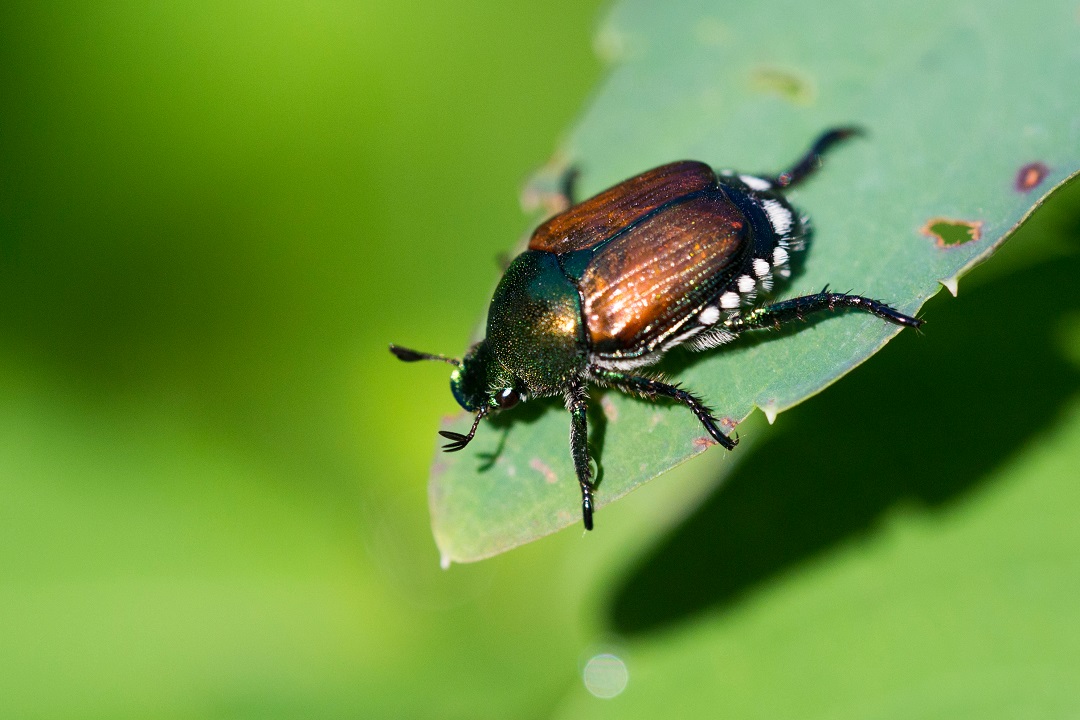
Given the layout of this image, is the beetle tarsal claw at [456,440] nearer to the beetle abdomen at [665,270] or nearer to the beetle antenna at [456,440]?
the beetle antenna at [456,440]

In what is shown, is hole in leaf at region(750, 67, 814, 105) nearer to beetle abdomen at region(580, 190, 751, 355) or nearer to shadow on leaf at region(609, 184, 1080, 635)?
beetle abdomen at region(580, 190, 751, 355)

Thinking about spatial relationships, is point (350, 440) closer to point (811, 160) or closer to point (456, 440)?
point (456, 440)

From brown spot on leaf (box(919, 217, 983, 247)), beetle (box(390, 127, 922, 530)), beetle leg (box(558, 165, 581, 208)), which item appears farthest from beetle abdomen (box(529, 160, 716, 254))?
brown spot on leaf (box(919, 217, 983, 247))

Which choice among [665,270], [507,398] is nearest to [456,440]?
[507,398]

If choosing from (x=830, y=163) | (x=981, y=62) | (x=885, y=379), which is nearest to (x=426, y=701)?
(x=885, y=379)

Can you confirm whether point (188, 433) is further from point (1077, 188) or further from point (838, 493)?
point (1077, 188)

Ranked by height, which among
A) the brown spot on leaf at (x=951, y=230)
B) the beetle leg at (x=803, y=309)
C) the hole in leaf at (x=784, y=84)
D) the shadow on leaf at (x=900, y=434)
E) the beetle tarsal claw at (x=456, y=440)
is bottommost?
the shadow on leaf at (x=900, y=434)

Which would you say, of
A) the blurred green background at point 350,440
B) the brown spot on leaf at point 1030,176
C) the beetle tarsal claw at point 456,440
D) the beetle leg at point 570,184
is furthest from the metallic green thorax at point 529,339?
the brown spot on leaf at point 1030,176
